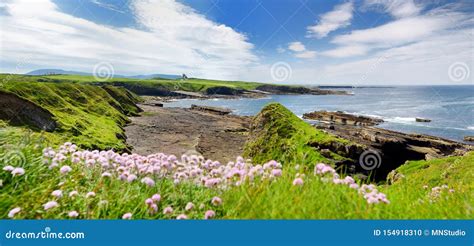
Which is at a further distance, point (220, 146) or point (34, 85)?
point (34, 85)

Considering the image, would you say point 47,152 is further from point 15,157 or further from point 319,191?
point 319,191

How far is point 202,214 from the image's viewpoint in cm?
461

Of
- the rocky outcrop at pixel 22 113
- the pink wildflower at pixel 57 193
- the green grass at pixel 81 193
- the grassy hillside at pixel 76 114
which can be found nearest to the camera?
the pink wildflower at pixel 57 193

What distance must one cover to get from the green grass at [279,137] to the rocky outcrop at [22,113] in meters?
18.9

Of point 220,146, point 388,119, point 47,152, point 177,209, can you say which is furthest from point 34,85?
point 388,119

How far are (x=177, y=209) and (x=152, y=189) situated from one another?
2.66 feet

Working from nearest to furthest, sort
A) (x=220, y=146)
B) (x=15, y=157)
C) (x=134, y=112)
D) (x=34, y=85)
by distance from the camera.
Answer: (x=15, y=157), (x=220, y=146), (x=34, y=85), (x=134, y=112)

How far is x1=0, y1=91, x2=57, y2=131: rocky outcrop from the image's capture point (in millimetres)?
28152

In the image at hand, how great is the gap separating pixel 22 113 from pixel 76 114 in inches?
644

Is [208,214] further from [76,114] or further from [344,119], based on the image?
[344,119]

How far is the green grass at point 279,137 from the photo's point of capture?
20731 millimetres

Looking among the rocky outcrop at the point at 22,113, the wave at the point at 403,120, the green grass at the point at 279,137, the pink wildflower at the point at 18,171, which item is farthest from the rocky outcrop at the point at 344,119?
the pink wildflower at the point at 18,171

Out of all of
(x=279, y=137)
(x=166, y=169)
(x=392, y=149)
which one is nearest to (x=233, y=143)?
(x=392, y=149)

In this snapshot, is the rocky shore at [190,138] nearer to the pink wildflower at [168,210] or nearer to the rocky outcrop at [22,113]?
the rocky outcrop at [22,113]
